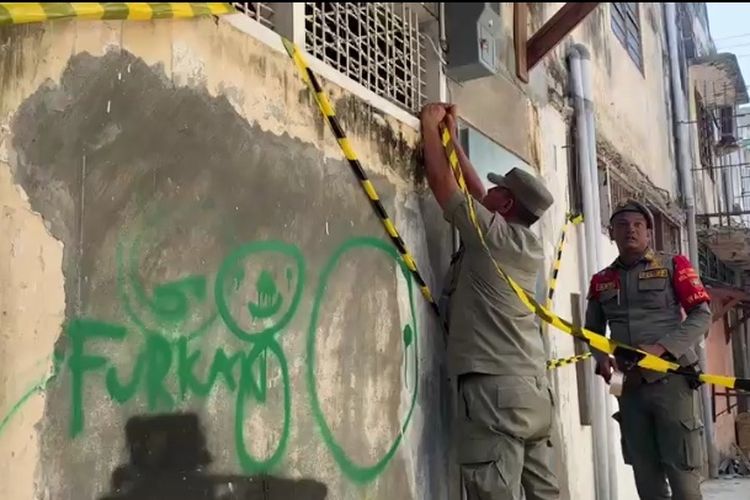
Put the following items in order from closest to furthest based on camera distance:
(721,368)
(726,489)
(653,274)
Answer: (653,274), (726,489), (721,368)

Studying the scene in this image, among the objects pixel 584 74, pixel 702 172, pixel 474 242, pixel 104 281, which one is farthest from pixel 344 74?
pixel 702 172

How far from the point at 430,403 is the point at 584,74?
143 inches

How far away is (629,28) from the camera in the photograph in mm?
8758

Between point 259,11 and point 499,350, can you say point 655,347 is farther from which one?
point 259,11

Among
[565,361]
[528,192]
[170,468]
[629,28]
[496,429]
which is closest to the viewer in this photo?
[170,468]

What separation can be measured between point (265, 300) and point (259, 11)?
3.68 feet

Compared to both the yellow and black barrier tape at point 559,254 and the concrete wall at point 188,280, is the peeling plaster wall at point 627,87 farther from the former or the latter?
the concrete wall at point 188,280

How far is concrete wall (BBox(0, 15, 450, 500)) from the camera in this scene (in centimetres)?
203

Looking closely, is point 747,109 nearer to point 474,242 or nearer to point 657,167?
point 657,167

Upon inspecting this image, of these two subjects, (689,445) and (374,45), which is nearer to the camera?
(374,45)

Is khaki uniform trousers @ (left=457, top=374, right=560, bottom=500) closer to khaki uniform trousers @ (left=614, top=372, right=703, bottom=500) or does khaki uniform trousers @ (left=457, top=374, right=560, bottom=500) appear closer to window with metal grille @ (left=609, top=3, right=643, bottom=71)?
khaki uniform trousers @ (left=614, top=372, right=703, bottom=500)

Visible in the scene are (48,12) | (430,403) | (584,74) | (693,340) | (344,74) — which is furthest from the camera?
(584,74)

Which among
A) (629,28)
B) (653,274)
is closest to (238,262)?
(653,274)

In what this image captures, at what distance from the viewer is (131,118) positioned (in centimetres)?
232
